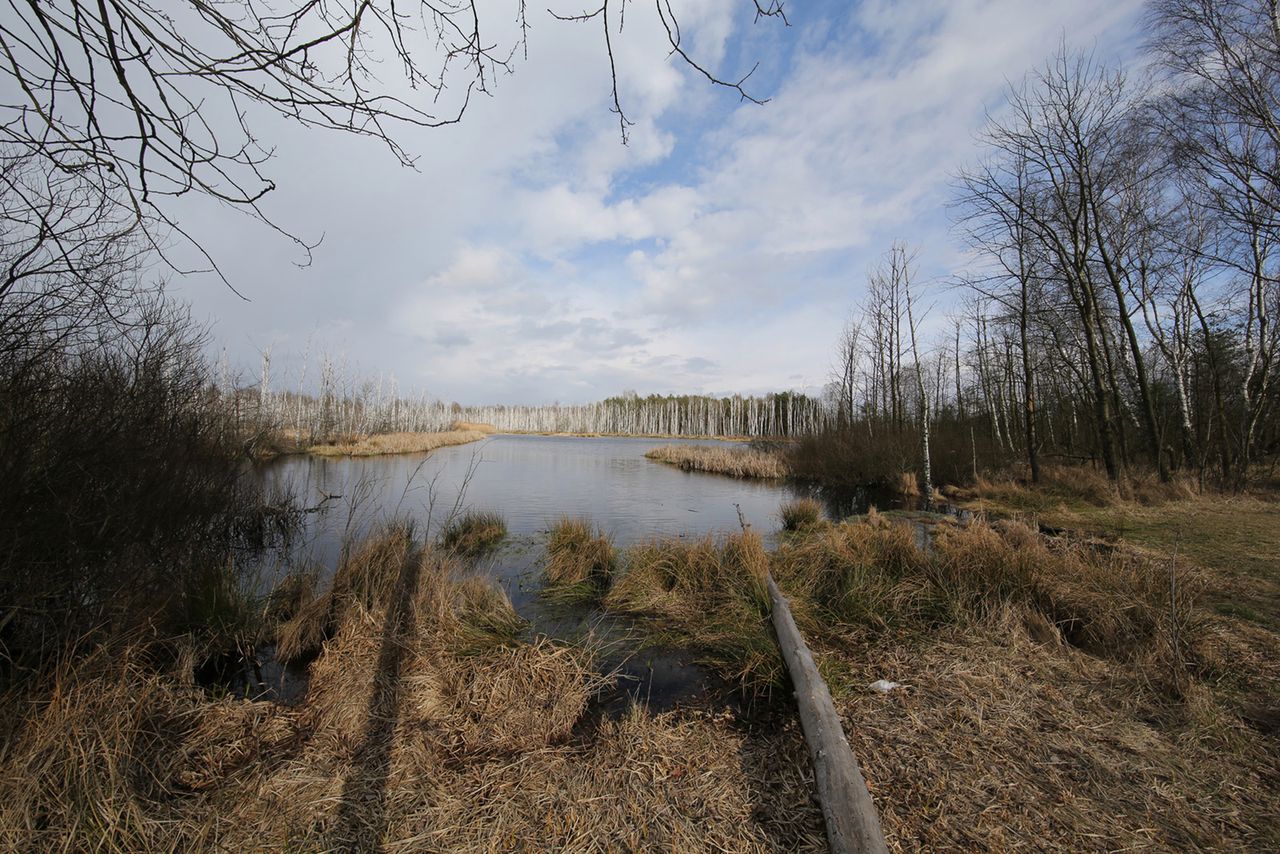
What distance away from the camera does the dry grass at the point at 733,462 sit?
80.0ft

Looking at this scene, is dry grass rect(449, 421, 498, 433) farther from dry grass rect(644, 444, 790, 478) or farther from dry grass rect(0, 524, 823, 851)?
dry grass rect(0, 524, 823, 851)

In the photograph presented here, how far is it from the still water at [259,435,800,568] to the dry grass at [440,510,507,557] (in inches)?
15.4

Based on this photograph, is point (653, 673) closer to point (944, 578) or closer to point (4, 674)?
point (944, 578)

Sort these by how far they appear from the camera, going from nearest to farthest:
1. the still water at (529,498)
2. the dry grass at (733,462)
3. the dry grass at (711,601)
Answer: the dry grass at (711,601) < the still water at (529,498) < the dry grass at (733,462)

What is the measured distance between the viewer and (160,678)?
3.18 m

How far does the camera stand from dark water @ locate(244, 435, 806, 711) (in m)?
4.70

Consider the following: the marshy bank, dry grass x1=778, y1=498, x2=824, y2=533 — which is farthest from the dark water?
dry grass x1=778, y1=498, x2=824, y2=533

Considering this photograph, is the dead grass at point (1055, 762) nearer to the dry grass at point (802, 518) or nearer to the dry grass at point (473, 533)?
the dry grass at point (473, 533)

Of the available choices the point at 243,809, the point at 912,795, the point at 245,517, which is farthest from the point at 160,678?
the point at 245,517

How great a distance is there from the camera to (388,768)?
283cm

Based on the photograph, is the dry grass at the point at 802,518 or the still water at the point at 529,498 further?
the dry grass at the point at 802,518

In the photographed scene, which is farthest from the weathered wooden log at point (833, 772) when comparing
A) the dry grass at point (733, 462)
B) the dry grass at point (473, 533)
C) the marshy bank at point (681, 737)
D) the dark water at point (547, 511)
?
the dry grass at point (733, 462)

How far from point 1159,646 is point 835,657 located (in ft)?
7.65

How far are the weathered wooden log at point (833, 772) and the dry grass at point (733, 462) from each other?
A: 21.0 m
